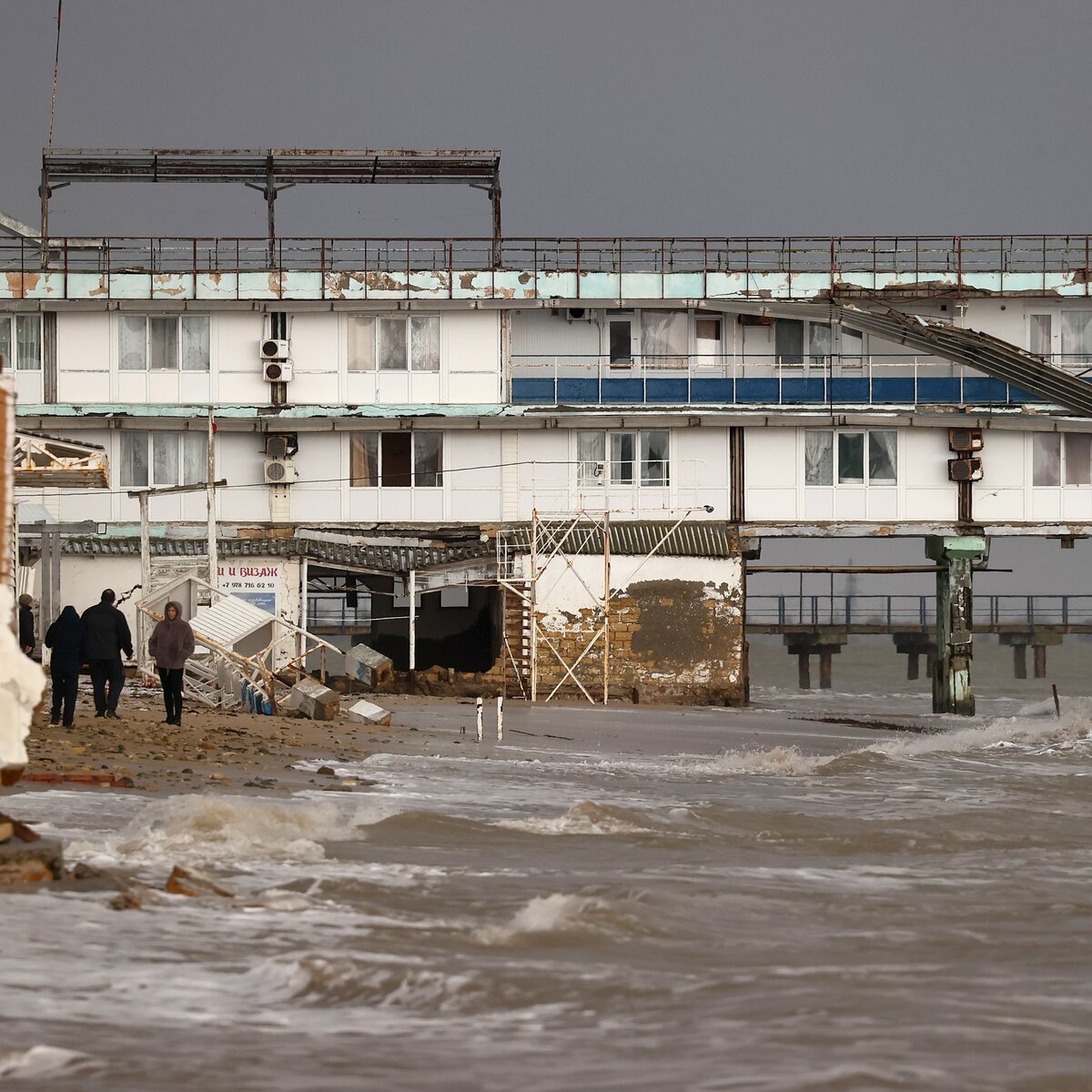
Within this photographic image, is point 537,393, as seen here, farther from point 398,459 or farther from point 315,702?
point 315,702

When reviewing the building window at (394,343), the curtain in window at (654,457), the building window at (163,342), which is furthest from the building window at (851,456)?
the building window at (163,342)

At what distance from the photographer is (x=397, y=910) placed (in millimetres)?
8047

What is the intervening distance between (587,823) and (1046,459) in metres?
26.4

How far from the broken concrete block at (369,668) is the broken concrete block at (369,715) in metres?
8.44

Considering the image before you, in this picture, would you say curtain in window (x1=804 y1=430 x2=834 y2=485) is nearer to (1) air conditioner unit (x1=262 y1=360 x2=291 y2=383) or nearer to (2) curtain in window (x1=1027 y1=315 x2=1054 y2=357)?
(2) curtain in window (x1=1027 y1=315 x2=1054 y2=357)

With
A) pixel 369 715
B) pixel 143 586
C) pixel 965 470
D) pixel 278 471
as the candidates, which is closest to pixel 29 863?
pixel 369 715

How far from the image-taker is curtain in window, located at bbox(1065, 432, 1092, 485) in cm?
3578

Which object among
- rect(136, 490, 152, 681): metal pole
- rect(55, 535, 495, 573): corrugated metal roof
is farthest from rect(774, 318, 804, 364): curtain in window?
rect(136, 490, 152, 681): metal pole

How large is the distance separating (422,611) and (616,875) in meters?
32.1

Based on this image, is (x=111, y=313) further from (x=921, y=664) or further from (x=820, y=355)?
(x=921, y=664)

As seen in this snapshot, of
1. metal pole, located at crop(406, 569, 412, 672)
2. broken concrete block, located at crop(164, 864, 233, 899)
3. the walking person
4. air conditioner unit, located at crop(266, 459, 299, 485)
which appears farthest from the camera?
air conditioner unit, located at crop(266, 459, 299, 485)

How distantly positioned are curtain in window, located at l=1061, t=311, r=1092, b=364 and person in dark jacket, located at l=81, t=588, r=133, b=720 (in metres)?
23.8

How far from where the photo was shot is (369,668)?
31.2m

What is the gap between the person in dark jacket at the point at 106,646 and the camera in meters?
18.3
